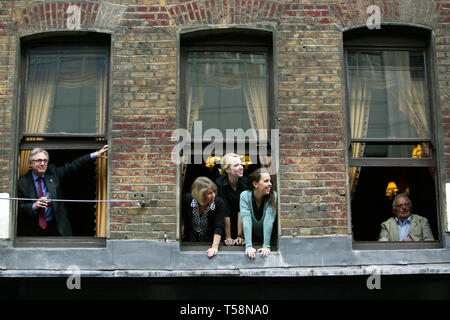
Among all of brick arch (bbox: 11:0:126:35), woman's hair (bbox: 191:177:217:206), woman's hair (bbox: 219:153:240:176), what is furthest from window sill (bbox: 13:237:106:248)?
brick arch (bbox: 11:0:126:35)

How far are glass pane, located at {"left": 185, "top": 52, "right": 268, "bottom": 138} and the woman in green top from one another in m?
0.78

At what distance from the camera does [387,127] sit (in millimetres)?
7180

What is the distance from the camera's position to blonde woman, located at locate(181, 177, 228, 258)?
21.9 feet

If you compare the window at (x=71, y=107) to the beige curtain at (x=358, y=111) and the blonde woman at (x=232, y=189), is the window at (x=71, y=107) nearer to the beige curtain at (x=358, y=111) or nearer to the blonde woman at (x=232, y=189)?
the blonde woman at (x=232, y=189)

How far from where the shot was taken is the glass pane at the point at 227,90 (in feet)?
23.5

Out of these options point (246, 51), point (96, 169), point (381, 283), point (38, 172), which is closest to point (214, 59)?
point (246, 51)

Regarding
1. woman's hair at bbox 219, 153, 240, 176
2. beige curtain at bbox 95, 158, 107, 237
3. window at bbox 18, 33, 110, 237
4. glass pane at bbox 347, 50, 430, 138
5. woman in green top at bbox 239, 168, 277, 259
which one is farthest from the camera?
glass pane at bbox 347, 50, 430, 138

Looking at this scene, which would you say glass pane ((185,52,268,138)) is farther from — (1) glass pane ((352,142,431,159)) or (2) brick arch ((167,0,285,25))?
(1) glass pane ((352,142,431,159))

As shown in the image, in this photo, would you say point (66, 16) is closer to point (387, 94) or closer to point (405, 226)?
point (387, 94)

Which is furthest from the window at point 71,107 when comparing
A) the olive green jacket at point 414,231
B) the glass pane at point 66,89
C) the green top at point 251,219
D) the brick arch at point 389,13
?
the olive green jacket at point 414,231

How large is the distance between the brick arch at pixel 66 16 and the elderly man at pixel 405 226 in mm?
4071

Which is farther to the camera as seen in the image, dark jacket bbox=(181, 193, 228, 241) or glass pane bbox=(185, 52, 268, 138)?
glass pane bbox=(185, 52, 268, 138)

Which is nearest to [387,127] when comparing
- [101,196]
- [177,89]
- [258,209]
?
[258,209]

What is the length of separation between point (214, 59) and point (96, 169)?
200 cm
